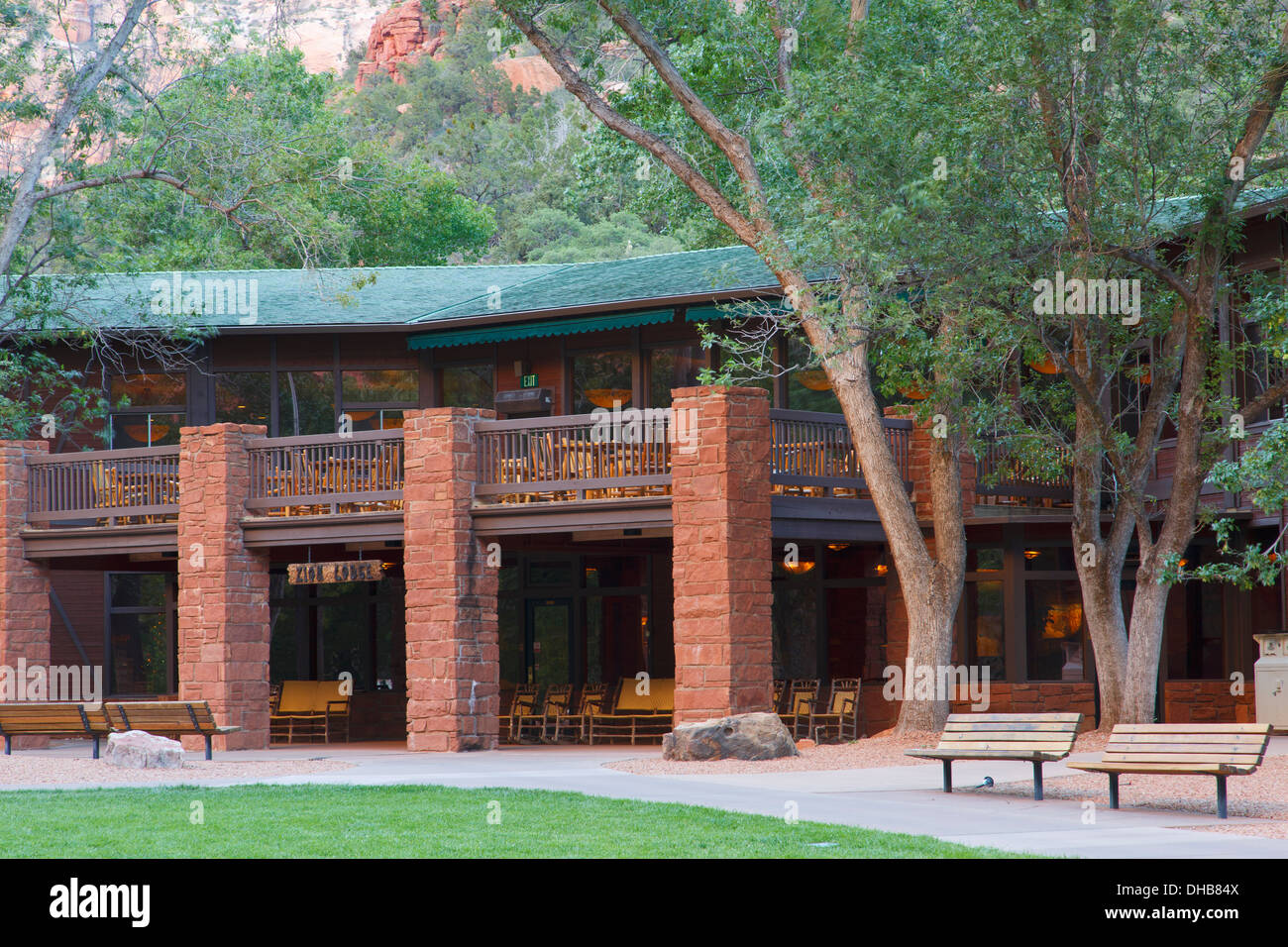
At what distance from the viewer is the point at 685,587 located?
58.0ft

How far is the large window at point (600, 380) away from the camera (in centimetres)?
2420

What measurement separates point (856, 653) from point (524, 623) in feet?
19.0

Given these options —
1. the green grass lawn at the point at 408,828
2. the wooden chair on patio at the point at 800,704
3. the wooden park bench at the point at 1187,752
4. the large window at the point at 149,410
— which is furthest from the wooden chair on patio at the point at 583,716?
the wooden park bench at the point at 1187,752

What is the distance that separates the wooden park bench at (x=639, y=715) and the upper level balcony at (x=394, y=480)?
4223 mm

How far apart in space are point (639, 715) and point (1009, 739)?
33.4 feet

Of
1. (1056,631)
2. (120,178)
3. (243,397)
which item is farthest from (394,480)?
(1056,631)

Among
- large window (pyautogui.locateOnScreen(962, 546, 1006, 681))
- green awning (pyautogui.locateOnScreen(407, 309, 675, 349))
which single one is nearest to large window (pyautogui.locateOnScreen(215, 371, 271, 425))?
green awning (pyautogui.locateOnScreen(407, 309, 675, 349))

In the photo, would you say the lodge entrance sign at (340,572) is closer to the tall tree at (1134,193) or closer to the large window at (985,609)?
the large window at (985,609)

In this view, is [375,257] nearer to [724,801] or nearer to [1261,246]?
[1261,246]

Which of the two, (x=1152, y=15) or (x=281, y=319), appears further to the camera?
(x=281, y=319)

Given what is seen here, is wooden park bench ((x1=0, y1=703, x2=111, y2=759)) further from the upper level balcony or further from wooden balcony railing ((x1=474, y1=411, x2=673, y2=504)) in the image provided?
wooden balcony railing ((x1=474, y1=411, x2=673, y2=504))

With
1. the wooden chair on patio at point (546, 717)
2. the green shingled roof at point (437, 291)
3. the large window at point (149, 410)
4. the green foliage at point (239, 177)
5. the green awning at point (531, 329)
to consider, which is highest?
the green foliage at point (239, 177)

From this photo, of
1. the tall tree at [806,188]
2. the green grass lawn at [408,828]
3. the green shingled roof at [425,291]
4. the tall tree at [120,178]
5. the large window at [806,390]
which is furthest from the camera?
the tall tree at [120,178]
